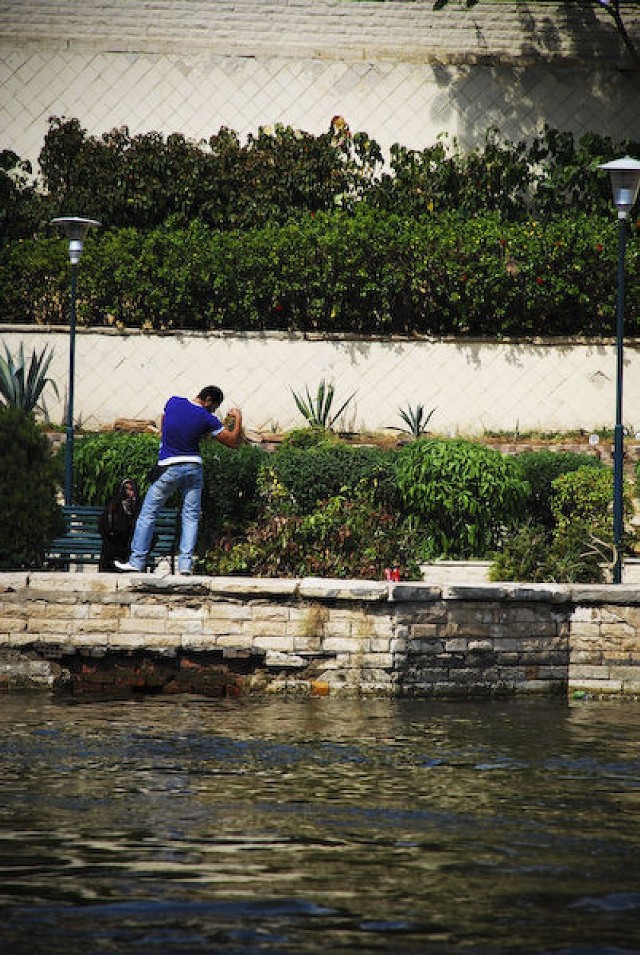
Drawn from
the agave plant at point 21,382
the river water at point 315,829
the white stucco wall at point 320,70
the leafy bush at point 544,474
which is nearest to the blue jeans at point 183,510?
the river water at point 315,829

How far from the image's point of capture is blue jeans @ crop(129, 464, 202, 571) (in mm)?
12188

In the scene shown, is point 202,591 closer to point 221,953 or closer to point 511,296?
point 221,953

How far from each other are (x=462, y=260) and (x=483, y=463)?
17.8 ft

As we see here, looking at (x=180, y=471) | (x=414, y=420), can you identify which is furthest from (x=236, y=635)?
(x=414, y=420)

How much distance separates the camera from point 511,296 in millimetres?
19250

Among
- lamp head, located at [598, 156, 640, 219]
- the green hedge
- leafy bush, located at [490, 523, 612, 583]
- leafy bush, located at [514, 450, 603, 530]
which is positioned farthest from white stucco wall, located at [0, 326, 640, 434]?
lamp head, located at [598, 156, 640, 219]

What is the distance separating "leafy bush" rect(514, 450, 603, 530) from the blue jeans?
417 centimetres

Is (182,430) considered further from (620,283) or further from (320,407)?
(320,407)

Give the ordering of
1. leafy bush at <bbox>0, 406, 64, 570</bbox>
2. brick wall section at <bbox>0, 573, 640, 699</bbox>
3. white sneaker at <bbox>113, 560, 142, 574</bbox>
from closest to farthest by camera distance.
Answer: brick wall section at <bbox>0, 573, 640, 699</bbox> < leafy bush at <bbox>0, 406, 64, 570</bbox> < white sneaker at <bbox>113, 560, 142, 574</bbox>

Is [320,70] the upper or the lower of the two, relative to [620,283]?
upper

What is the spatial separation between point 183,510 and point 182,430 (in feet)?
2.18

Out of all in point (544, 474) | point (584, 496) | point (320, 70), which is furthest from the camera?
point (320, 70)

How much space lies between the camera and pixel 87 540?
13039 millimetres

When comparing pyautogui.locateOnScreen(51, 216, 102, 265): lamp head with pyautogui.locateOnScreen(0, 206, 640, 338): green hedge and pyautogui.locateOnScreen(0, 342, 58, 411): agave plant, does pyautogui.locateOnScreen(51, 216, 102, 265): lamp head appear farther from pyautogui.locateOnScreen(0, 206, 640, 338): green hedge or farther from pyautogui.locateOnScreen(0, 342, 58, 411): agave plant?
pyautogui.locateOnScreen(0, 206, 640, 338): green hedge
